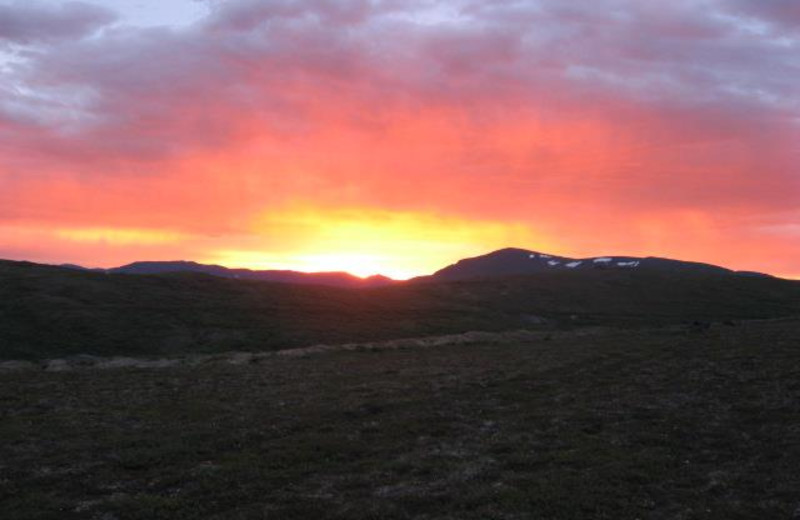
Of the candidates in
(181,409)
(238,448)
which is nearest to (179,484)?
(238,448)

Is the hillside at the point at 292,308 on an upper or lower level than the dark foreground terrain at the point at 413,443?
upper

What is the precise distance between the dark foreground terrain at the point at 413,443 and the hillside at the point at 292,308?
3300 centimetres

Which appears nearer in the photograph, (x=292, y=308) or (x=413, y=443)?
(x=413, y=443)

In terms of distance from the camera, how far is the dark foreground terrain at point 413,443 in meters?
19.9

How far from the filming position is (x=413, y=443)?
28.6 metres

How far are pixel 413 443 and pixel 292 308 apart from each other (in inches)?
3437

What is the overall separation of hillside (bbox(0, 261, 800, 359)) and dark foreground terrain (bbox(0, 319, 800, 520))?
33.0 m

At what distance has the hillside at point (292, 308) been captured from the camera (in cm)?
8344

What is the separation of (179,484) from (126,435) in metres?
9.87

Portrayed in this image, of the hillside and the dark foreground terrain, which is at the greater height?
the hillside

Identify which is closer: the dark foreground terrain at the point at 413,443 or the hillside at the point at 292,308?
the dark foreground terrain at the point at 413,443

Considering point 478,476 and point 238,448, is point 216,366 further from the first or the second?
point 478,476

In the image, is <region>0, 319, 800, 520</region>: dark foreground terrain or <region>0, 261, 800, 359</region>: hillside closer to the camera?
<region>0, 319, 800, 520</region>: dark foreground terrain

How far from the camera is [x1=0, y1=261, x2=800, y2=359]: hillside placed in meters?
83.4
